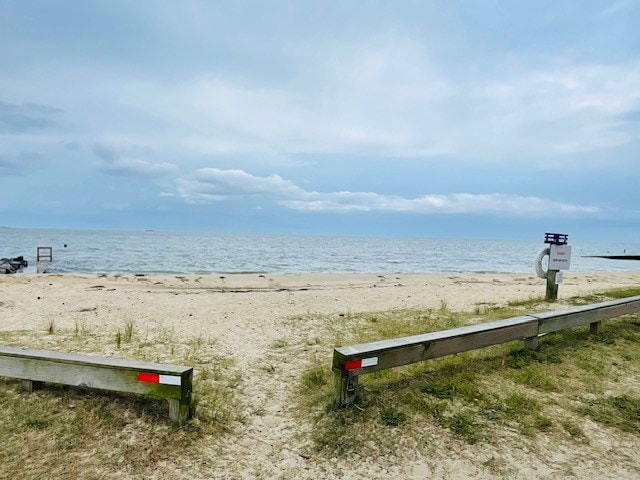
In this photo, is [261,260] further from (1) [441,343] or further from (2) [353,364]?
(2) [353,364]

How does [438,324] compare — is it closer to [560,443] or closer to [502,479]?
[560,443]

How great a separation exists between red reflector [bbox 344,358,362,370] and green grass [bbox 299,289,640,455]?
1.43 ft

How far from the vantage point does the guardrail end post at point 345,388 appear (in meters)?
4.06

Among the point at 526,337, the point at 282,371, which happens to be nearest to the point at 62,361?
the point at 282,371

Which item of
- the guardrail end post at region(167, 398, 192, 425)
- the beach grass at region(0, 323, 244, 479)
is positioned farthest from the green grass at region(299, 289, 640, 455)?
the guardrail end post at region(167, 398, 192, 425)

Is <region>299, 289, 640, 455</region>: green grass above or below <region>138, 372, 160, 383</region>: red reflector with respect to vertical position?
below

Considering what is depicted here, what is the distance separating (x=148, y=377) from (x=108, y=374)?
1.32ft

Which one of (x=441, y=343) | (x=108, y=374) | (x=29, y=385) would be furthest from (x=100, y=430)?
(x=441, y=343)

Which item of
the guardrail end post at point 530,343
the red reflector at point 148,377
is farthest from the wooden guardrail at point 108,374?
the guardrail end post at point 530,343

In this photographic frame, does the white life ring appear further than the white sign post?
Yes

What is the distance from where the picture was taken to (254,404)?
4.47 m

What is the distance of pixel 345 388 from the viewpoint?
4.09m

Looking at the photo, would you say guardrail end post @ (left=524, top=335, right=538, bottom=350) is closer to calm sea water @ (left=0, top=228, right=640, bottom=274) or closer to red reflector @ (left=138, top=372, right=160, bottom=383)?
red reflector @ (left=138, top=372, right=160, bottom=383)

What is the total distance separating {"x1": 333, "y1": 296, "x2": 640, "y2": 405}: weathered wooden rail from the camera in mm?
4074
